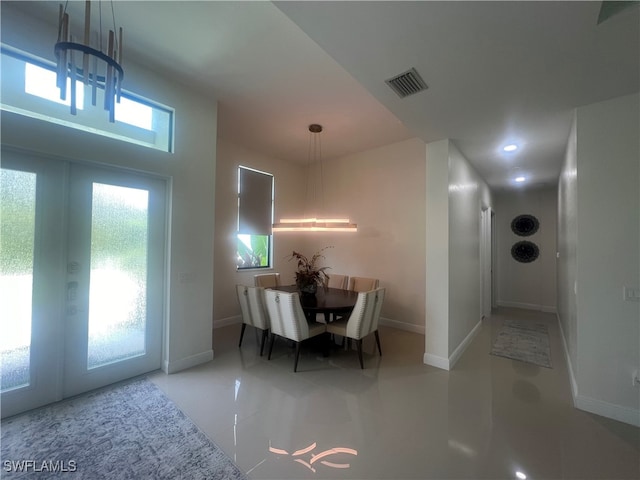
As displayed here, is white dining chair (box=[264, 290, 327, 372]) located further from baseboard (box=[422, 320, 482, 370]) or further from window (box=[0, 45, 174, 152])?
window (box=[0, 45, 174, 152])

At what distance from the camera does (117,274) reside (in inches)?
109

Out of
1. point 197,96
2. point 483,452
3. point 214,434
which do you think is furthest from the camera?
point 197,96

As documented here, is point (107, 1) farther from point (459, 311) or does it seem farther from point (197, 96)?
point (459, 311)

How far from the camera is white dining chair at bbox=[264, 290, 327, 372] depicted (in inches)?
120

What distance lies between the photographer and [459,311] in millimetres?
3691

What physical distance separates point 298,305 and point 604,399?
2.90 meters

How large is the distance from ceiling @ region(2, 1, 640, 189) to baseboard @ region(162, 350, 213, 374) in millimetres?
3200

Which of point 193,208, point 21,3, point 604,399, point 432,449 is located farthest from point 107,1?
point 604,399

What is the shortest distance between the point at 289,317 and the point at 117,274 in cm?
185

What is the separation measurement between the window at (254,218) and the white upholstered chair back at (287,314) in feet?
6.84

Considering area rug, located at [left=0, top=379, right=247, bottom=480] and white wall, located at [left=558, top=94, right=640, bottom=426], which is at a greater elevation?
white wall, located at [left=558, top=94, right=640, bottom=426]

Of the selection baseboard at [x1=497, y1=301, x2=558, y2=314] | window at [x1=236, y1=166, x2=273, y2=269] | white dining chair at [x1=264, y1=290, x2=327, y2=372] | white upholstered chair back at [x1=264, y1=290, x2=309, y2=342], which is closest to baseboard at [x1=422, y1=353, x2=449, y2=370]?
white dining chair at [x1=264, y1=290, x2=327, y2=372]

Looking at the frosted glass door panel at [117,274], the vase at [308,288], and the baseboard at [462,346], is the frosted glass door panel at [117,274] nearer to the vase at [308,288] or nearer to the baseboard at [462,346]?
the vase at [308,288]

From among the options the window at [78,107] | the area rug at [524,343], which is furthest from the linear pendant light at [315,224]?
the area rug at [524,343]
